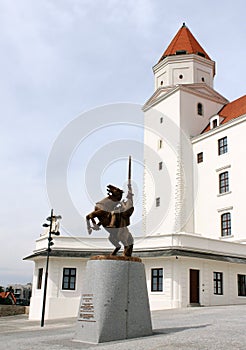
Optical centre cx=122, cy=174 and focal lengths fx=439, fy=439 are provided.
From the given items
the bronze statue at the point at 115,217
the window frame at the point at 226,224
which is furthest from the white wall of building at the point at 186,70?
the bronze statue at the point at 115,217

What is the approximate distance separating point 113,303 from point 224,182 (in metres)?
27.1

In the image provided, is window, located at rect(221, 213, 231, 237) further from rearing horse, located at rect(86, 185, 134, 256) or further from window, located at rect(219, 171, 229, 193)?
rearing horse, located at rect(86, 185, 134, 256)

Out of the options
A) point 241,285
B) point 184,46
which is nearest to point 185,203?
point 241,285

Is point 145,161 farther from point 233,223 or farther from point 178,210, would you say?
point 233,223

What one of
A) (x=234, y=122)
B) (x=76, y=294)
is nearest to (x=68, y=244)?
(x=76, y=294)

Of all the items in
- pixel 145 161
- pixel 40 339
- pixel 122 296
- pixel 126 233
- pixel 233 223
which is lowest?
pixel 40 339

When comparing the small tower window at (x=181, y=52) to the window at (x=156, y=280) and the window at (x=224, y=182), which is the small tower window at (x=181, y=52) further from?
the window at (x=156, y=280)

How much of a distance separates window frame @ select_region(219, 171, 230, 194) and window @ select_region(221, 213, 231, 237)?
81.6 inches

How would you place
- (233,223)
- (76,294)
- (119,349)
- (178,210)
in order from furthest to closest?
(178,210)
(233,223)
(76,294)
(119,349)

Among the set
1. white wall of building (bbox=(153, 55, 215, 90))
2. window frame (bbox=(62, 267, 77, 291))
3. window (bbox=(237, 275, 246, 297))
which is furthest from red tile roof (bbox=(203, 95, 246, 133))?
window frame (bbox=(62, 267, 77, 291))

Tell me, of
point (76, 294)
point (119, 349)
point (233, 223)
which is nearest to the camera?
point (119, 349)

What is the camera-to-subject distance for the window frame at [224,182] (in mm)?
36438

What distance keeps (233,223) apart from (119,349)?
87.4 feet

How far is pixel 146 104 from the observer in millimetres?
47125
